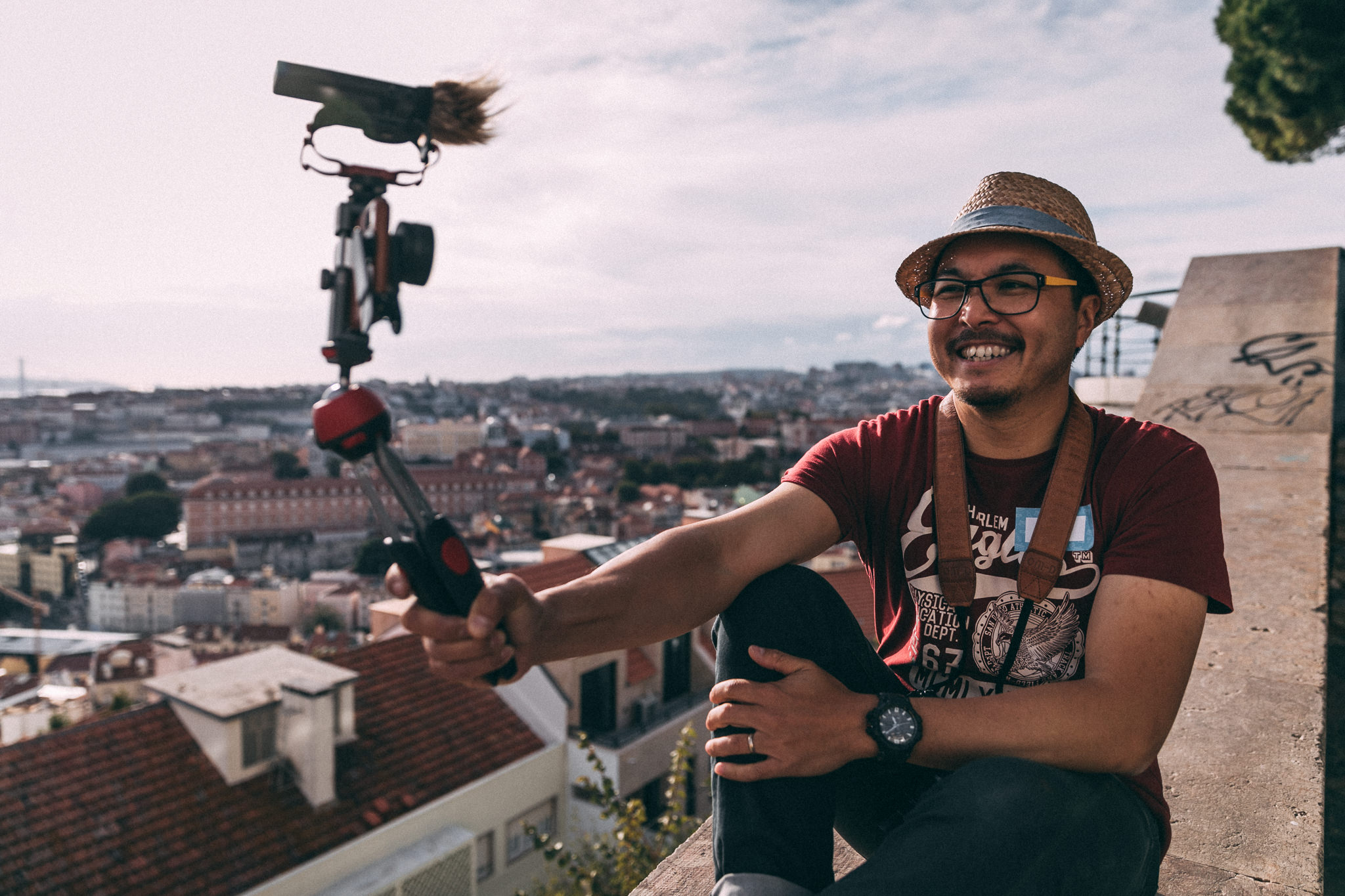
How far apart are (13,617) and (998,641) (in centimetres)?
7505

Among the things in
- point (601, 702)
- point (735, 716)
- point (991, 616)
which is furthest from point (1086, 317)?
point (601, 702)

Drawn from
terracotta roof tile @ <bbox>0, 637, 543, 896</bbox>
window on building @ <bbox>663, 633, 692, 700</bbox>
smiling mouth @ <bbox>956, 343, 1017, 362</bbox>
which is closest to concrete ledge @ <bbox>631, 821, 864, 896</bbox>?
smiling mouth @ <bbox>956, 343, 1017, 362</bbox>

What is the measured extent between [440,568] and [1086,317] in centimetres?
120

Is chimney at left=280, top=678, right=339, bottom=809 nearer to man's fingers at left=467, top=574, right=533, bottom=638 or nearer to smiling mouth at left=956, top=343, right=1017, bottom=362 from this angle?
man's fingers at left=467, top=574, right=533, bottom=638

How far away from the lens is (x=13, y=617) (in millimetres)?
59656

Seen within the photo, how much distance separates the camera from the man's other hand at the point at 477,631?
3.68ft

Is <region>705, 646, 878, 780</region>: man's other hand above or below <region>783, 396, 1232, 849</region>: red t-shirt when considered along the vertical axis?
below

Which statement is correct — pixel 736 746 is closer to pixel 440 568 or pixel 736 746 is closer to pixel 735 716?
pixel 735 716

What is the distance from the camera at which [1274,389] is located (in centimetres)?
486

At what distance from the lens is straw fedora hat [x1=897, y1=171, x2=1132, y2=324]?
141 centimetres

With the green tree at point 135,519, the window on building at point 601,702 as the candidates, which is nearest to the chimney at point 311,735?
the window on building at point 601,702

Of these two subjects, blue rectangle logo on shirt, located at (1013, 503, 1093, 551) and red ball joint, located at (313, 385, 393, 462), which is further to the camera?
blue rectangle logo on shirt, located at (1013, 503, 1093, 551)

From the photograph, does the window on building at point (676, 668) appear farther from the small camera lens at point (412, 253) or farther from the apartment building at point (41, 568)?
the apartment building at point (41, 568)

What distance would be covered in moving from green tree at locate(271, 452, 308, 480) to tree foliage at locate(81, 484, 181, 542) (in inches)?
386
